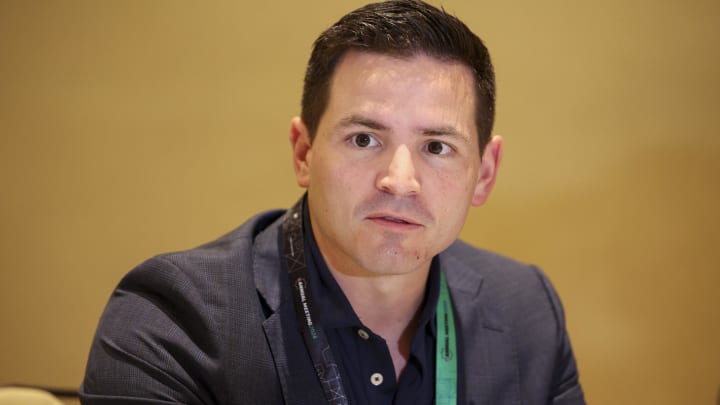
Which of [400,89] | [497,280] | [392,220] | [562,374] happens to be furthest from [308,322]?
[562,374]

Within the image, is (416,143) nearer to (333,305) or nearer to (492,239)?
(333,305)

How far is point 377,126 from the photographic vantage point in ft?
5.83

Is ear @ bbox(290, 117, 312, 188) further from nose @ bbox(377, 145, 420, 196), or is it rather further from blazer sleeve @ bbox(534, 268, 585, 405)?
blazer sleeve @ bbox(534, 268, 585, 405)

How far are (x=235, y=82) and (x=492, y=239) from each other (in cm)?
126

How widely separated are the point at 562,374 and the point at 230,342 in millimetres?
1059

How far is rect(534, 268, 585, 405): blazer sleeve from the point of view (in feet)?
7.30

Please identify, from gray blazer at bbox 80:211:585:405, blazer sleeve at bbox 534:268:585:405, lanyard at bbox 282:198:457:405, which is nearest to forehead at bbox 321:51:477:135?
lanyard at bbox 282:198:457:405

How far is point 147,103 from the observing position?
297 centimetres

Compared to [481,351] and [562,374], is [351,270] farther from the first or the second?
[562,374]

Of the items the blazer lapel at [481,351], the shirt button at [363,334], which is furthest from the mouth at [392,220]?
the blazer lapel at [481,351]

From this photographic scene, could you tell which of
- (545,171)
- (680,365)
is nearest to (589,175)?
(545,171)

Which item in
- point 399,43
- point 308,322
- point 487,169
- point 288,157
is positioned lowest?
Answer: point 308,322

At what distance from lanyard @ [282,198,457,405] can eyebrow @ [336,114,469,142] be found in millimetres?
345

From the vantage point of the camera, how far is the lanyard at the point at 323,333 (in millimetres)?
1817
